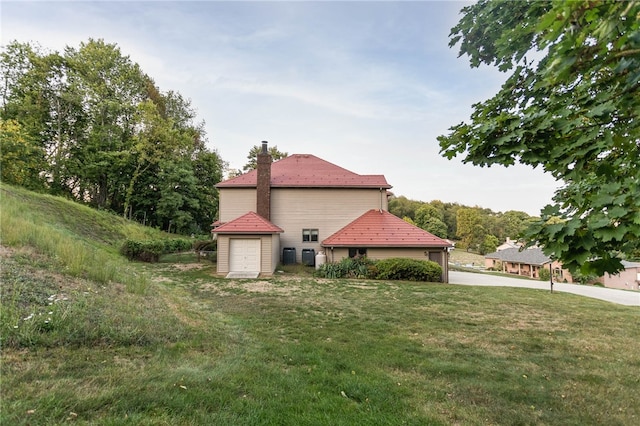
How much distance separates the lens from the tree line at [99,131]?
24000 millimetres

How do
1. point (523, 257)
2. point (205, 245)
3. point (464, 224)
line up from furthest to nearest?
point (464, 224) → point (523, 257) → point (205, 245)

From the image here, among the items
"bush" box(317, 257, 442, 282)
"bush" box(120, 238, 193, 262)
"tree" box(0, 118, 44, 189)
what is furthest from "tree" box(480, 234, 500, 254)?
"tree" box(0, 118, 44, 189)

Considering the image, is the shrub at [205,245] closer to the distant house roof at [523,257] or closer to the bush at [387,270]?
the bush at [387,270]

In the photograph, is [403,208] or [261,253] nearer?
[261,253]

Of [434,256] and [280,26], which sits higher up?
[280,26]

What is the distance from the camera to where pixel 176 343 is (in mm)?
4121

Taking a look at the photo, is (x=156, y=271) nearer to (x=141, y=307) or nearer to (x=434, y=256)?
(x=141, y=307)

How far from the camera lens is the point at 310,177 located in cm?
1897

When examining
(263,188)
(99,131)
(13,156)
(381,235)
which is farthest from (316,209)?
(99,131)

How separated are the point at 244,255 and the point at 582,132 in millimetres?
14076

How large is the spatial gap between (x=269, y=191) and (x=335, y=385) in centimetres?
1526

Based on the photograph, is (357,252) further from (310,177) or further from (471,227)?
(471,227)

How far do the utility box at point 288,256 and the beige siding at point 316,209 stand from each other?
31 centimetres

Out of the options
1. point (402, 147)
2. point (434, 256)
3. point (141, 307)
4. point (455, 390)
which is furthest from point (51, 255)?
point (402, 147)
